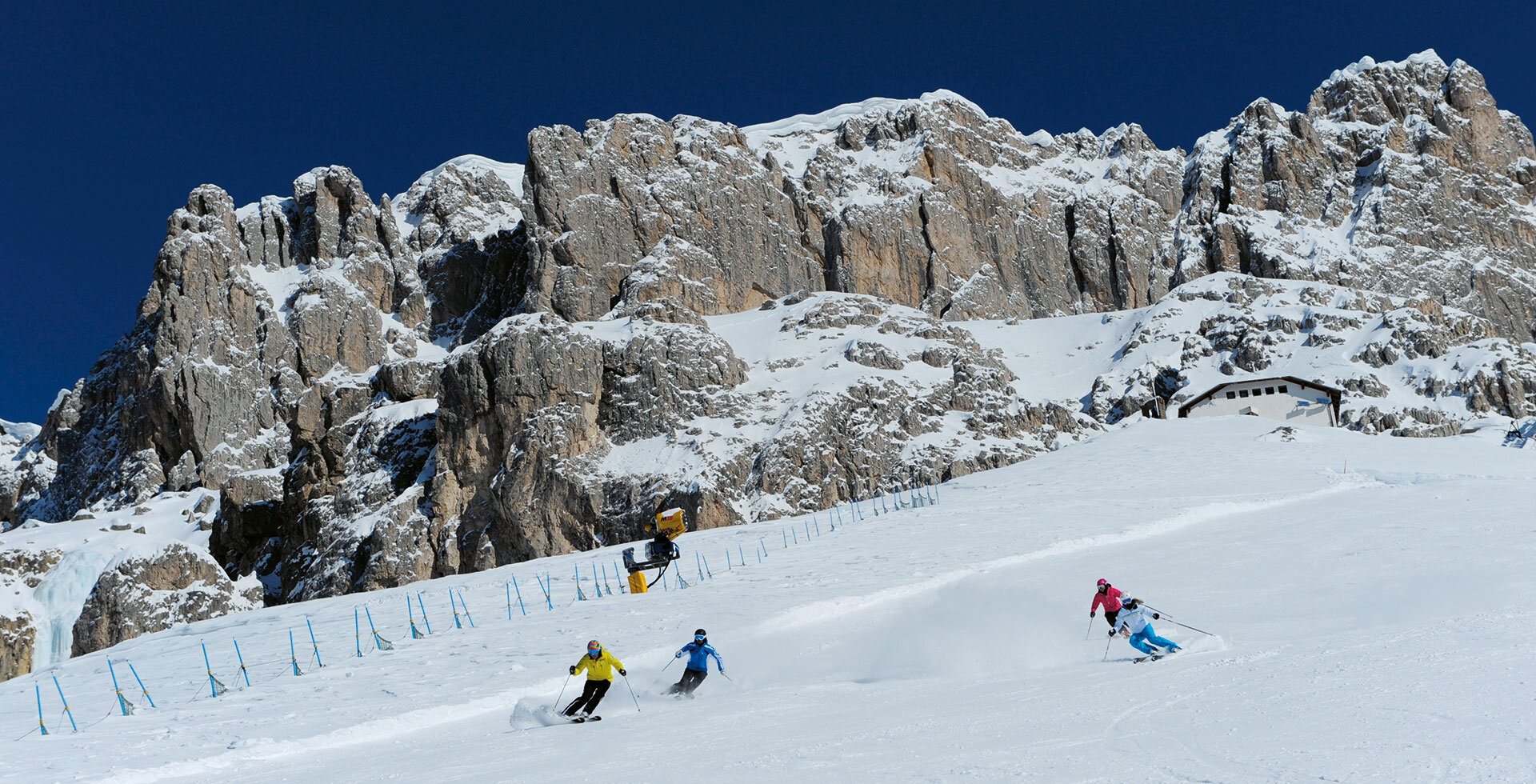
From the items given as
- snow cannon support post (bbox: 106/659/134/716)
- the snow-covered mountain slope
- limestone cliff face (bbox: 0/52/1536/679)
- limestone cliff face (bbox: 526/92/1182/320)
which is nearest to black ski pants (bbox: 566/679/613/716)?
snow cannon support post (bbox: 106/659/134/716)

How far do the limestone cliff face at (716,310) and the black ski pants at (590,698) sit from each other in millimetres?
55489

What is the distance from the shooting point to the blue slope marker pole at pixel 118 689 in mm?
17719

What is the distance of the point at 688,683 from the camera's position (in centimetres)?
1750

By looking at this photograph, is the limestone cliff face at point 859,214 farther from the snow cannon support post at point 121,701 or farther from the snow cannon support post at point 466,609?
the snow cannon support post at point 121,701

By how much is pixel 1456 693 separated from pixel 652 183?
11609cm

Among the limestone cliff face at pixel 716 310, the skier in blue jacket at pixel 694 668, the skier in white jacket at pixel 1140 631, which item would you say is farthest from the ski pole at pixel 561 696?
the limestone cliff face at pixel 716 310

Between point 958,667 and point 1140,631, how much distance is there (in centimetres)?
310

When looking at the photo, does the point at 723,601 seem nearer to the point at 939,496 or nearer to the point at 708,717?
the point at 708,717

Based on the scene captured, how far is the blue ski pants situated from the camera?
1565cm

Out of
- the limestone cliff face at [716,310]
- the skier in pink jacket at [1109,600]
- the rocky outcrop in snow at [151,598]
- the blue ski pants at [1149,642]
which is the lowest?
the blue ski pants at [1149,642]

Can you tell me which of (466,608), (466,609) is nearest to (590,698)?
(466,609)

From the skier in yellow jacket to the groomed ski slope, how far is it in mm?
371

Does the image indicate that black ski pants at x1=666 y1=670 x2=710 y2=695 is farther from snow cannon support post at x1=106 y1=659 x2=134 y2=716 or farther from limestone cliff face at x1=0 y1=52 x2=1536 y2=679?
limestone cliff face at x1=0 y1=52 x2=1536 y2=679

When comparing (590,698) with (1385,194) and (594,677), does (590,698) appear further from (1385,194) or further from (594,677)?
(1385,194)
